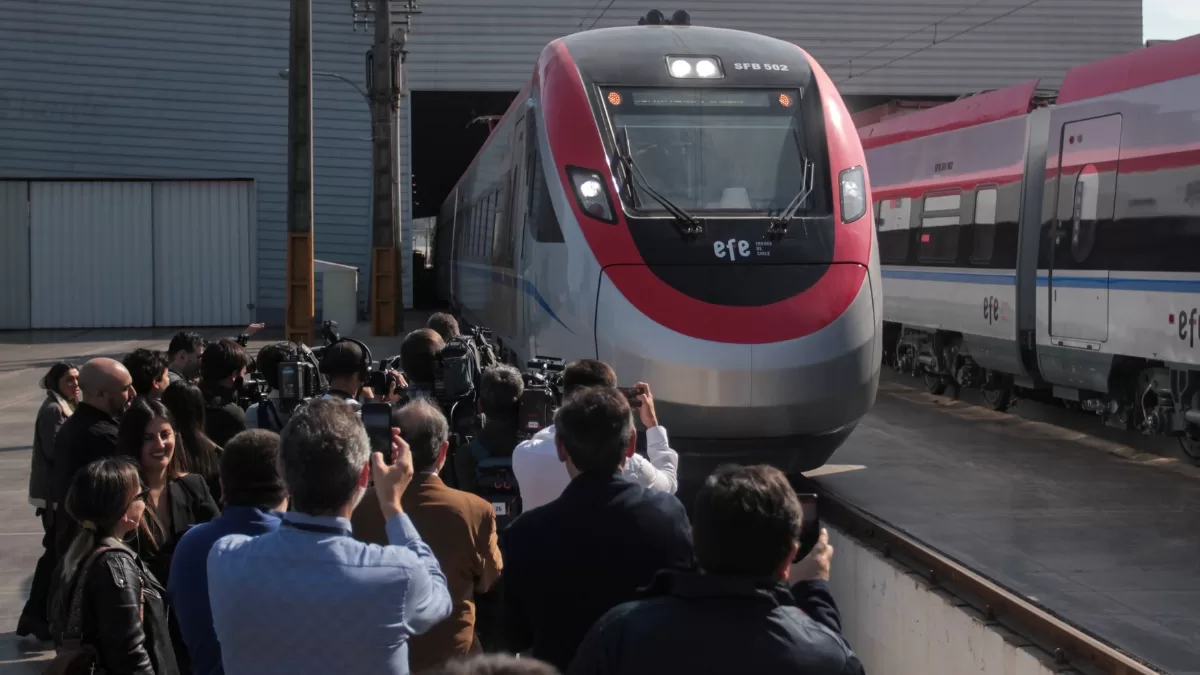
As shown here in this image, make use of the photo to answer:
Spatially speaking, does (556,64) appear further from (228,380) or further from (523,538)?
(523,538)

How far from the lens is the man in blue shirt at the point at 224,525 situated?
366 centimetres

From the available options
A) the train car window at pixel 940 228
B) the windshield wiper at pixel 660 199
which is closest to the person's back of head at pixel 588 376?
the windshield wiper at pixel 660 199

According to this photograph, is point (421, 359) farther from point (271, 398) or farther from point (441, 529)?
point (441, 529)

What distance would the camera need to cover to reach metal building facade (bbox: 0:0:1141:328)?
30172 millimetres

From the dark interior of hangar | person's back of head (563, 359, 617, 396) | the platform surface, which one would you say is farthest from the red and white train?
the dark interior of hangar

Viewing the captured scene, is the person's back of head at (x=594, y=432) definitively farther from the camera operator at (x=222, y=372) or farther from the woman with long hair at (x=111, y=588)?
the camera operator at (x=222, y=372)

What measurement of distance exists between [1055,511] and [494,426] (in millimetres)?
5437

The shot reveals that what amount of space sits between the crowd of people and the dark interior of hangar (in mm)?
26270

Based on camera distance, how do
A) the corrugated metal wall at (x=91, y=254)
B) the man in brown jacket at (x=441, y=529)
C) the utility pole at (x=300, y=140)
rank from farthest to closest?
the corrugated metal wall at (x=91, y=254)
the utility pole at (x=300, y=140)
the man in brown jacket at (x=441, y=529)

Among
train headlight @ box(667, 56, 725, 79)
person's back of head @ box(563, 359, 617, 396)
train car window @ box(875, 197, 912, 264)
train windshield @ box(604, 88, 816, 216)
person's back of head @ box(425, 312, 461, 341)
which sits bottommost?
person's back of head @ box(425, 312, 461, 341)

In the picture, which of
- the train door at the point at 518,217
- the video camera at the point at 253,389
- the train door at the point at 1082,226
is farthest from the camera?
the train door at the point at 1082,226

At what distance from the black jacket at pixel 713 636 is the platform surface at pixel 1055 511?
3916 mm

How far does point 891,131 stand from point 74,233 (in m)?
20.1

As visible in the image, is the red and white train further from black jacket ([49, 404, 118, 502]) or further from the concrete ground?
black jacket ([49, 404, 118, 502])
